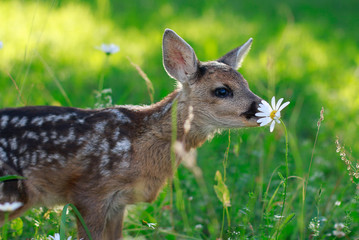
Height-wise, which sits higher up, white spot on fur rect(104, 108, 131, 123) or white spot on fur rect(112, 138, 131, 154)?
white spot on fur rect(104, 108, 131, 123)

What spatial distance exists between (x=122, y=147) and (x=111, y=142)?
0.28ft

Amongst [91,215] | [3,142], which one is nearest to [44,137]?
[3,142]

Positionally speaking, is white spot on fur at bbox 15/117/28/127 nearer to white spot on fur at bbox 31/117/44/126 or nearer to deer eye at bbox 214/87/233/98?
white spot on fur at bbox 31/117/44/126

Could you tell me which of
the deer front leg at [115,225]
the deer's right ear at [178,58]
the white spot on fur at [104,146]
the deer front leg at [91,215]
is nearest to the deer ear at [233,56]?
the deer's right ear at [178,58]

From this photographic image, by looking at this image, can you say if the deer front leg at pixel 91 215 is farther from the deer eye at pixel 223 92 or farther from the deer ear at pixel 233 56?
the deer ear at pixel 233 56

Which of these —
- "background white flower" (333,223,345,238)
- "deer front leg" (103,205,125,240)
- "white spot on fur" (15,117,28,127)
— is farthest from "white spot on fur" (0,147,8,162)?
"background white flower" (333,223,345,238)

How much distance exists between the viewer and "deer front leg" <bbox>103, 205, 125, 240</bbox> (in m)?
3.86

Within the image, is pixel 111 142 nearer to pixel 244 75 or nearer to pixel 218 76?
pixel 218 76

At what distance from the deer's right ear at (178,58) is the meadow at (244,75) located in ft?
1.02

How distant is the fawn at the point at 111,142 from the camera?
3623 mm

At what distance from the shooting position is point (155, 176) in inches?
151

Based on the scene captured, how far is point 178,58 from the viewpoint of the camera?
4.04m

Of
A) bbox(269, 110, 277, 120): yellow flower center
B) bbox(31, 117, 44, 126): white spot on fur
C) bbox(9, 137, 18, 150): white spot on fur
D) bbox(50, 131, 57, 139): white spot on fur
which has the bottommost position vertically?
bbox(9, 137, 18, 150): white spot on fur

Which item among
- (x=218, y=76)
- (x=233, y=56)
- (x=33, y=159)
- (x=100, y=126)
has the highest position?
(x=233, y=56)
